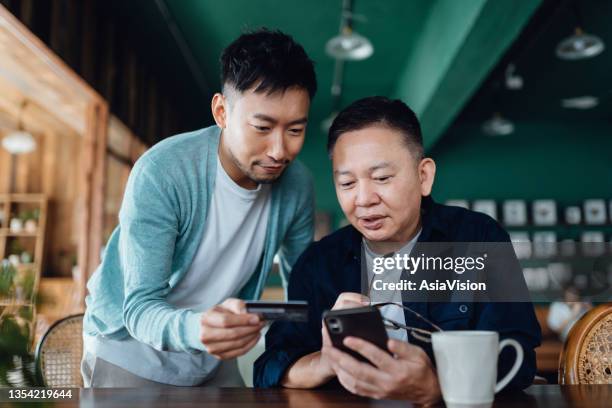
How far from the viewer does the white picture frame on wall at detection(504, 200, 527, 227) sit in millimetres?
8031

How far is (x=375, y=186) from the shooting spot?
1.25 m

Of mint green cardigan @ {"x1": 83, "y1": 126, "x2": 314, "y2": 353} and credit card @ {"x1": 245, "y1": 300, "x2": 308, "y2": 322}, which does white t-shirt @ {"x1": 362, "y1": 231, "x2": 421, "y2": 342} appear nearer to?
mint green cardigan @ {"x1": 83, "y1": 126, "x2": 314, "y2": 353}

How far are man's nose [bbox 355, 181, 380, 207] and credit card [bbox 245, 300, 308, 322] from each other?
0.44 metres

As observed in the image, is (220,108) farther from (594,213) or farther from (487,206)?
(594,213)

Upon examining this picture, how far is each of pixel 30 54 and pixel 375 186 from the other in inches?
121

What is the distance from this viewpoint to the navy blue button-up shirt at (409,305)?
3.65 ft

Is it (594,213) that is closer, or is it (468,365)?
(468,365)

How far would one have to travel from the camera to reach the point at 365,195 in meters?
1.25

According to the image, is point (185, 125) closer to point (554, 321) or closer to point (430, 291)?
point (554, 321)

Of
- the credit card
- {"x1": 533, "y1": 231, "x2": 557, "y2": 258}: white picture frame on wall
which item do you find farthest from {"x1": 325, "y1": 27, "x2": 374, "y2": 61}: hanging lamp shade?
{"x1": 533, "y1": 231, "x2": 557, "y2": 258}: white picture frame on wall

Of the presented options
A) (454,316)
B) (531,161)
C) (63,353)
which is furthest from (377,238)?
(531,161)

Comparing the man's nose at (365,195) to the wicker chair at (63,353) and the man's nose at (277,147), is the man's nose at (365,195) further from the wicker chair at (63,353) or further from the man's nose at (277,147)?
the wicker chair at (63,353)

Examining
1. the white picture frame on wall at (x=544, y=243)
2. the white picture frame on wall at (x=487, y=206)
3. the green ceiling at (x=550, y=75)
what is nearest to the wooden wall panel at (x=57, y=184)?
the green ceiling at (x=550, y=75)

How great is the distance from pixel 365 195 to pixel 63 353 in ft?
3.21
